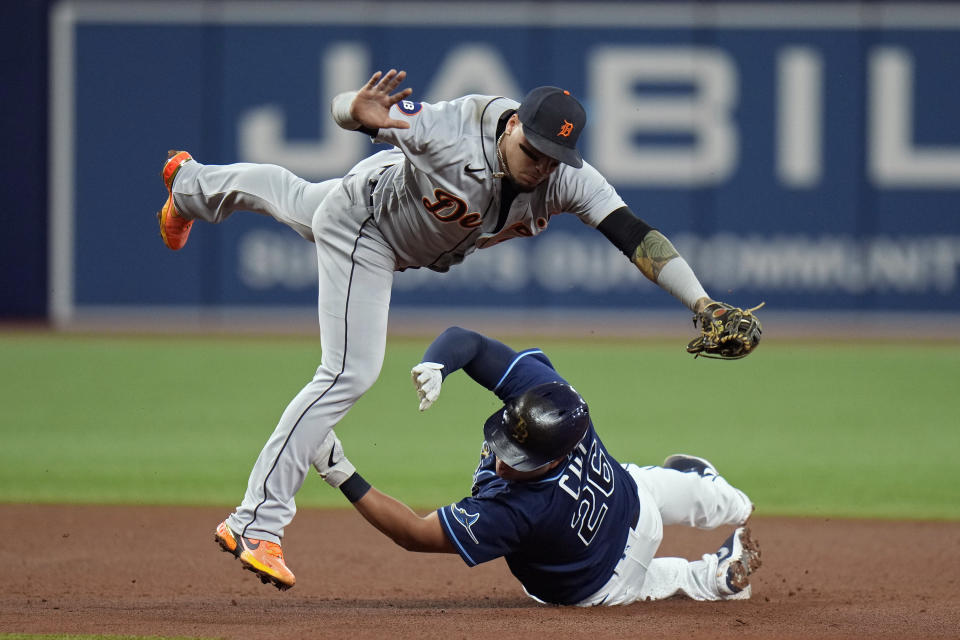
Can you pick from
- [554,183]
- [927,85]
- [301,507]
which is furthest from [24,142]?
[554,183]

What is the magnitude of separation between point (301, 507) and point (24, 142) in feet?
34.5

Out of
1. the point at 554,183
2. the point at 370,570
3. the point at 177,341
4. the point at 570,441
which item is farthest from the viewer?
the point at 177,341

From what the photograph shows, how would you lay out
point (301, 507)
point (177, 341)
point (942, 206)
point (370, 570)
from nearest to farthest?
point (370, 570), point (301, 507), point (177, 341), point (942, 206)

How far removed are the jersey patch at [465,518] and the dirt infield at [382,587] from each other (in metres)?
0.31

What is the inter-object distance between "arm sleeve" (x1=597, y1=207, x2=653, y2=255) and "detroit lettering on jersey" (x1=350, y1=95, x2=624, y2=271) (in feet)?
0.11

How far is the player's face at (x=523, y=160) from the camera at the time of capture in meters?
4.23

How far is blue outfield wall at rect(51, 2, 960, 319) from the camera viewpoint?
50.2 ft

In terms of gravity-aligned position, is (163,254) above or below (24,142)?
below

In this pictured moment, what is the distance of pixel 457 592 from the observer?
4.87 meters

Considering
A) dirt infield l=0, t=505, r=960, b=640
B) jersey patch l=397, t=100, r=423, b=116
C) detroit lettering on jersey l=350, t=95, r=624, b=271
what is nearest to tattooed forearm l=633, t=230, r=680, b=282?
detroit lettering on jersey l=350, t=95, r=624, b=271

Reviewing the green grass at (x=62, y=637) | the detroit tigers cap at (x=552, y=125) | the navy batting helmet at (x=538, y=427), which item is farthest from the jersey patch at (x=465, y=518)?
the detroit tigers cap at (x=552, y=125)

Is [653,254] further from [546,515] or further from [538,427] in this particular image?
[546,515]

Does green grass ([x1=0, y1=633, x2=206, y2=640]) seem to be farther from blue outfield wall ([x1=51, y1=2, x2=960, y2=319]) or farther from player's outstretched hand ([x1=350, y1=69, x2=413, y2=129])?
blue outfield wall ([x1=51, y1=2, x2=960, y2=319])

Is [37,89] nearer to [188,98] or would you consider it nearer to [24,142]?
[24,142]
